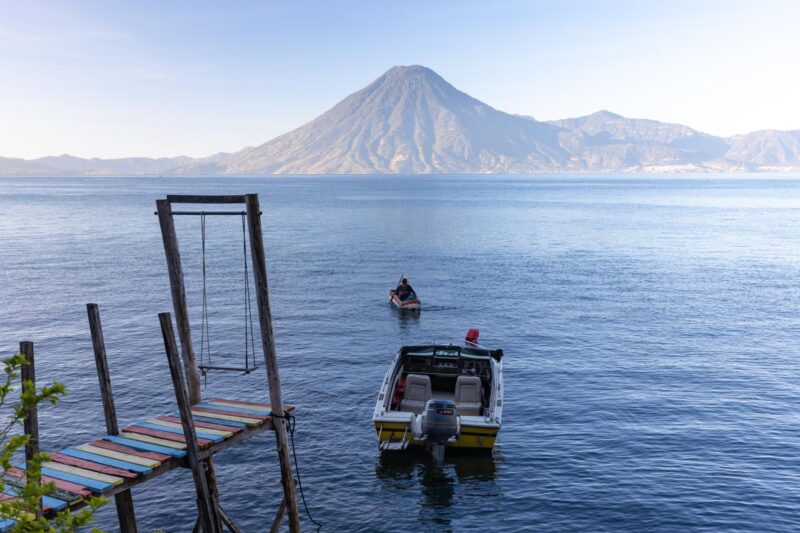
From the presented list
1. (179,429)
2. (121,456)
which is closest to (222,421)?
(179,429)

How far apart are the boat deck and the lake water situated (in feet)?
21.2

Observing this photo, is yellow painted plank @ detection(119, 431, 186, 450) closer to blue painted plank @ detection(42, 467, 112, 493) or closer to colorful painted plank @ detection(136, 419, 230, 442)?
colorful painted plank @ detection(136, 419, 230, 442)

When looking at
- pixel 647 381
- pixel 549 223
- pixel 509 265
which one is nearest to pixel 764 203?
pixel 549 223

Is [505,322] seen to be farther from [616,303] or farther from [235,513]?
[235,513]

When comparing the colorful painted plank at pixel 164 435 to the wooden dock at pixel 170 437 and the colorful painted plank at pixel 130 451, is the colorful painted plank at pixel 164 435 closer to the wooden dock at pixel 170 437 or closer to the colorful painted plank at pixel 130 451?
the wooden dock at pixel 170 437

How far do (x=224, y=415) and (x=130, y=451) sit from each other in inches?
100

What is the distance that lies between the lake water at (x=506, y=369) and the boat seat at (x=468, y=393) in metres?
2.26

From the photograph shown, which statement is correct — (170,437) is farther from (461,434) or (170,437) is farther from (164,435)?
(461,434)

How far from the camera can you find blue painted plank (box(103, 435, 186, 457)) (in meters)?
13.9

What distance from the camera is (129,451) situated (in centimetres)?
1383

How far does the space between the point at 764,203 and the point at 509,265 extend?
148m

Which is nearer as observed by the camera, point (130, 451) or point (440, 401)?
point (130, 451)

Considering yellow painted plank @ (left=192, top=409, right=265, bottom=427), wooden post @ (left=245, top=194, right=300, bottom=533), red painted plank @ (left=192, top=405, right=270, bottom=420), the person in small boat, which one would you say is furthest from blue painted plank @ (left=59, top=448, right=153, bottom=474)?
the person in small boat

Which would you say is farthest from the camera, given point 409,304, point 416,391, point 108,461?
point 409,304
